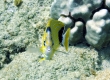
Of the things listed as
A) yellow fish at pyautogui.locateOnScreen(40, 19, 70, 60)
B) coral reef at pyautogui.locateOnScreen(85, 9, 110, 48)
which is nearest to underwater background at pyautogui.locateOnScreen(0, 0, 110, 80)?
coral reef at pyautogui.locateOnScreen(85, 9, 110, 48)

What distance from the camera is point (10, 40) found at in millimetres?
4504

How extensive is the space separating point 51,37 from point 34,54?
6.13ft

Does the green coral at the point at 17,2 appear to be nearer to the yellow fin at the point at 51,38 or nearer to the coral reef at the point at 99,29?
the coral reef at the point at 99,29

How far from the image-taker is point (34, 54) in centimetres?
413

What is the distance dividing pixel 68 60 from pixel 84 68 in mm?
321

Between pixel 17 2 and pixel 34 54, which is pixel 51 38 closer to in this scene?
pixel 34 54

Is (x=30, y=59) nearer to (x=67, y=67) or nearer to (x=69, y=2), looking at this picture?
(x=67, y=67)

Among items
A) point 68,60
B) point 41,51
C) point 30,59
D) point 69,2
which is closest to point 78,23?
point 69,2

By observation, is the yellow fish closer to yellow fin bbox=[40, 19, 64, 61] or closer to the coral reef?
yellow fin bbox=[40, 19, 64, 61]

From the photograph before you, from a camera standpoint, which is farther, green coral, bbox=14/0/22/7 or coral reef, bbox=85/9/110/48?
green coral, bbox=14/0/22/7

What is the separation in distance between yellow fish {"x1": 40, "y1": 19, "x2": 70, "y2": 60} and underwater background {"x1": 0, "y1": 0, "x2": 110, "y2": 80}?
2.80 ft

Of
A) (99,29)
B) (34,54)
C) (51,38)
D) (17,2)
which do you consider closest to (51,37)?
(51,38)

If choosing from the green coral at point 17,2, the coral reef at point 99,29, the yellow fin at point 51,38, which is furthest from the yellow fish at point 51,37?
the green coral at point 17,2

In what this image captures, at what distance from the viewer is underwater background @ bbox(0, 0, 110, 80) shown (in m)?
3.75
